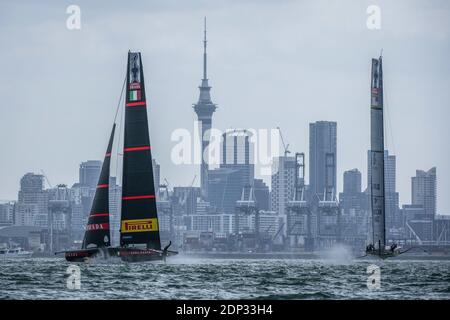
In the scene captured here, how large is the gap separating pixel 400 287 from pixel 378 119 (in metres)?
42.8

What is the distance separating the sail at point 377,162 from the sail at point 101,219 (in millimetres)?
20826

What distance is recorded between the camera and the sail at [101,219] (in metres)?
80.6

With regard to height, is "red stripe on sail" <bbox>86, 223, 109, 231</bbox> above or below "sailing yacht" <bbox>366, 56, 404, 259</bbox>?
below

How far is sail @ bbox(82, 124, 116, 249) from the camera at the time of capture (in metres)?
80.6

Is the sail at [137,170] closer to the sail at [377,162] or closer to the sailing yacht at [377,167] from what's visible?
the sailing yacht at [377,167]

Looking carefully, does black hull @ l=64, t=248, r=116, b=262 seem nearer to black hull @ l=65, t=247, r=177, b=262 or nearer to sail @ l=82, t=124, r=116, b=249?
black hull @ l=65, t=247, r=177, b=262

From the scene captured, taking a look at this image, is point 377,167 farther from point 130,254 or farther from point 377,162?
point 130,254

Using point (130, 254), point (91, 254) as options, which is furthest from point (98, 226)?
point (130, 254)

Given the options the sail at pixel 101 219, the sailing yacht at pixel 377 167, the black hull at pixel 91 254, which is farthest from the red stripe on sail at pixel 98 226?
the sailing yacht at pixel 377 167

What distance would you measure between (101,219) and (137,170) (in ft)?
25.3

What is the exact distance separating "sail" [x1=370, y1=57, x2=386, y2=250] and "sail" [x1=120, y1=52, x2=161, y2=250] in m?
22.2

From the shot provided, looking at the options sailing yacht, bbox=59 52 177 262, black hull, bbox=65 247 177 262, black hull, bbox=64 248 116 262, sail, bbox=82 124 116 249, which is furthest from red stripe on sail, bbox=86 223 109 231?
sailing yacht, bbox=59 52 177 262

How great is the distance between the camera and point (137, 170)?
247 ft
